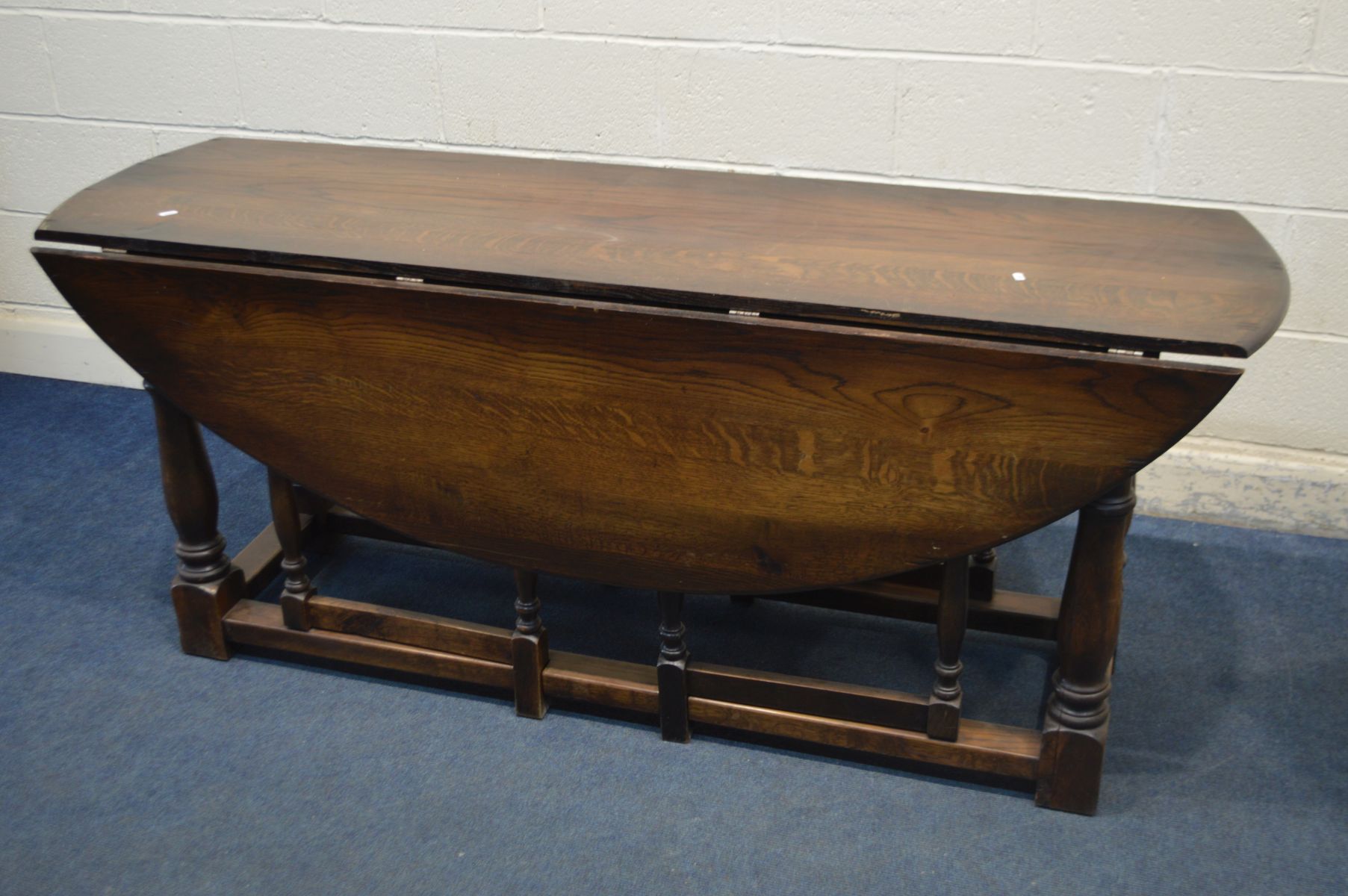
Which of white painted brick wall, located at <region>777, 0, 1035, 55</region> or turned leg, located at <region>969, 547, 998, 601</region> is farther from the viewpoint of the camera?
white painted brick wall, located at <region>777, 0, 1035, 55</region>

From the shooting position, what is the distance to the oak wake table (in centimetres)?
147

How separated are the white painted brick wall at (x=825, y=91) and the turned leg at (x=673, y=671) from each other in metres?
0.96

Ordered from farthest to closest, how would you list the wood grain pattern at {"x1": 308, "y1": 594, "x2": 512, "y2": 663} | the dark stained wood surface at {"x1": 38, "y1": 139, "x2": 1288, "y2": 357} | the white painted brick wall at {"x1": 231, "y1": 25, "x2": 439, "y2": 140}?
the white painted brick wall at {"x1": 231, "y1": 25, "x2": 439, "y2": 140} < the wood grain pattern at {"x1": 308, "y1": 594, "x2": 512, "y2": 663} < the dark stained wood surface at {"x1": 38, "y1": 139, "x2": 1288, "y2": 357}

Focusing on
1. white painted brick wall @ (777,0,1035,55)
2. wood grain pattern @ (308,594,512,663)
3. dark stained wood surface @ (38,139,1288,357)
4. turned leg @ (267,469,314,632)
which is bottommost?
wood grain pattern @ (308,594,512,663)

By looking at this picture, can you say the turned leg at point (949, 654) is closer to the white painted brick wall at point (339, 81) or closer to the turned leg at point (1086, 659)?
the turned leg at point (1086, 659)

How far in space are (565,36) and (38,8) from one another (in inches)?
46.1

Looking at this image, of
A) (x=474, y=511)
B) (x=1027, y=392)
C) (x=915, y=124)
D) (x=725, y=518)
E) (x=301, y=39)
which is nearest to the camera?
(x=1027, y=392)

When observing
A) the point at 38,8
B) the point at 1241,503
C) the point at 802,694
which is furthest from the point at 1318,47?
the point at 38,8

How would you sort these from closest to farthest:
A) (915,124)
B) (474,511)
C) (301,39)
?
(474,511) < (915,124) < (301,39)

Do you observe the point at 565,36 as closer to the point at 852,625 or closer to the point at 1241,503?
the point at 852,625

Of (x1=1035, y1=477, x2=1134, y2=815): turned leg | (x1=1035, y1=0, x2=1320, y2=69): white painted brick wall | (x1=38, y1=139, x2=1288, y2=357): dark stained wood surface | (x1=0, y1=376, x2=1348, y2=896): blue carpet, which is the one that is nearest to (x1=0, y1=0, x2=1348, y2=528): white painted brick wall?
(x1=1035, y1=0, x2=1320, y2=69): white painted brick wall

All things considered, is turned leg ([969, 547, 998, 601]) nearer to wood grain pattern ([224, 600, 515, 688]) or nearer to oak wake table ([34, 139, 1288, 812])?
oak wake table ([34, 139, 1288, 812])

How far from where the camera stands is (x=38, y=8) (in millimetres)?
2619

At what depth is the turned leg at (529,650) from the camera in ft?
5.99
